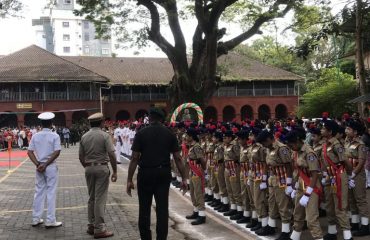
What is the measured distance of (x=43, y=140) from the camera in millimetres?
8492

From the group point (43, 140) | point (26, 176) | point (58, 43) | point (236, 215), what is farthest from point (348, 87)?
point (58, 43)

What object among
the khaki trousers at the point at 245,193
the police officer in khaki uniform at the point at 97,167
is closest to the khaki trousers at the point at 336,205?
the khaki trousers at the point at 245,193

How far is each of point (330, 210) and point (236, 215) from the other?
7.49 ft

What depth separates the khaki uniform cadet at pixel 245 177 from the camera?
858 cm

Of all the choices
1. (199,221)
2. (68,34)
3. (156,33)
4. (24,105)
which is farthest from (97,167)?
(68,34)

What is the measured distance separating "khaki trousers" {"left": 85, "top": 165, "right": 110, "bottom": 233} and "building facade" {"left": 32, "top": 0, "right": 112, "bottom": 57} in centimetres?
8170

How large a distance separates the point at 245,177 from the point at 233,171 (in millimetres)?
609

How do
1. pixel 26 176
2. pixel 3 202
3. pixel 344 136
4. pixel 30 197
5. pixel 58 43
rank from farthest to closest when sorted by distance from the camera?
pixel 58 43, pixel 26 176, pixel 30 197, pixel 3 202, pixel 344 136

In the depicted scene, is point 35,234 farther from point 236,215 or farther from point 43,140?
point 236,215

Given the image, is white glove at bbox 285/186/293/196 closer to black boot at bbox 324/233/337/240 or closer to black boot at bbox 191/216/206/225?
black boot at bbox 324/233/337/240

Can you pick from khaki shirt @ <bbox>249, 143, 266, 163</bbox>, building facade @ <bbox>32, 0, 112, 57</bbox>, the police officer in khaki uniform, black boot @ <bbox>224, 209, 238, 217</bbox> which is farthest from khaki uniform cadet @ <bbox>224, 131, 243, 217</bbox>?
building facade @ <bbox>32, 0, 112, 57</bbox>

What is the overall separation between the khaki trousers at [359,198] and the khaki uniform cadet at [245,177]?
5.66 feet

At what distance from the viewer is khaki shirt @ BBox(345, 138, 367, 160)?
7961mm

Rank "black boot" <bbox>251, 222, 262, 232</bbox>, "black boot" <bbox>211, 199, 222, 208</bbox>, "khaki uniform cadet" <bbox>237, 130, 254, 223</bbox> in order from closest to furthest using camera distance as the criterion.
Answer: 1. "black boot" <bbox>251, 222, 262, 232</bbox>
2. "khaki uniform cadet" <bbox>237, 130, 254, 223</bbox>
3. "black boot" <bbox>211, 199, 222, 208</bbox>
